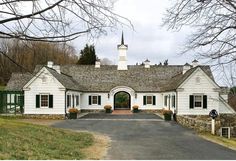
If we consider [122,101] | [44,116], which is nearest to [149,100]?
[122,101]

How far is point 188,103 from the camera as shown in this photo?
37688 mm

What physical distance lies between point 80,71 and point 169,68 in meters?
11.3

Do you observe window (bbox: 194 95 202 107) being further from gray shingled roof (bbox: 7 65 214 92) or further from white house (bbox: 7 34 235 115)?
gray shingled roof (bbox: 7 65 214 92)

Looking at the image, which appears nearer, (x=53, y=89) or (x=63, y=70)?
(x=53, y=89)

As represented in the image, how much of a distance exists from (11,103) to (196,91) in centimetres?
1756

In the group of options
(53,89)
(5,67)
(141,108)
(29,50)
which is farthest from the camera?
(141,108)

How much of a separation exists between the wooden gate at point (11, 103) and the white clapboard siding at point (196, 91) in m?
14.9

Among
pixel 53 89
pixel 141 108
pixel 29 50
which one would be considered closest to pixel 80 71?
pixel 141 108

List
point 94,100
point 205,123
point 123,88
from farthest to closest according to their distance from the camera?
point 123,88
point 94,100
point 205,123

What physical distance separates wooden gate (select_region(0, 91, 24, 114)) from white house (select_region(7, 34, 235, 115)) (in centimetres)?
146

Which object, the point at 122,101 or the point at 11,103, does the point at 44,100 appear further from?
the point at 122,101

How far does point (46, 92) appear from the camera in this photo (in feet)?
123

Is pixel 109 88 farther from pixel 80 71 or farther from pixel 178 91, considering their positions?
pixel 178 91

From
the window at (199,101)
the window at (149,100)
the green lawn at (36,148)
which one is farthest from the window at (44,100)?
the green lawn at (36,148)
